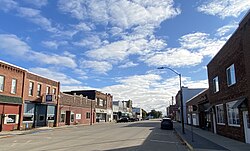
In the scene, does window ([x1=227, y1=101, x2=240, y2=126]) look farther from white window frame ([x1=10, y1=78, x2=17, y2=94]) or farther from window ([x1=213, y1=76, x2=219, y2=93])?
white window frame ([x1=10, y1=78, x2=17, y2=94])

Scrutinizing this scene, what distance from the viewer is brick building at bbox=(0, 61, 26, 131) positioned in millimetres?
29672

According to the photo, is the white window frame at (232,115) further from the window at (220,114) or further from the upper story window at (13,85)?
the upper story window at (13,85)

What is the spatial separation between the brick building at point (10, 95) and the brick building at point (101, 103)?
33530 millimetres

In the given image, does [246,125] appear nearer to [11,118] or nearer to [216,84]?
[216,84]

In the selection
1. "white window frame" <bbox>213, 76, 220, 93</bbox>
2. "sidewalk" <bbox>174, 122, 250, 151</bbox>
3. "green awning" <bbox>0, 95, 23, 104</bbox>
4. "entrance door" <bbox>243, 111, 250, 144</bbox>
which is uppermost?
"white window frame" <bbox>213, 76, 220, 93</bbox>

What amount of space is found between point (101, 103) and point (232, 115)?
178ft

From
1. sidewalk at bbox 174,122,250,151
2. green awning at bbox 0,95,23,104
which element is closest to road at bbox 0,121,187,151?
sidewalk at bbox 174,122,250,151

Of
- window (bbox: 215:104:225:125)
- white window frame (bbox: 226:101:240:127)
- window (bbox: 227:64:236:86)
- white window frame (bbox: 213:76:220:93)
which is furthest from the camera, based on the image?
white window frame (bbox: 213:76:220:93)

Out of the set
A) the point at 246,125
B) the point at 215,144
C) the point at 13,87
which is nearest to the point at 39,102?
the point at 13,87

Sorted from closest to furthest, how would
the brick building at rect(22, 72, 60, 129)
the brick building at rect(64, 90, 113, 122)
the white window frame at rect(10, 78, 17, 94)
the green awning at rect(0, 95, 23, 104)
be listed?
the green awning at rect(0, 95, 23, 104) < the white window frame at rect(10, 78, 17, 94) < the brick building at rect(22, 72, 60, 129) < the brick building at rect(64, 90, 113, 122)

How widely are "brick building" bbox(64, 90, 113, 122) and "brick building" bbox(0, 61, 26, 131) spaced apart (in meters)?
33.5

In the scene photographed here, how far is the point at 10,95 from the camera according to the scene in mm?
31078

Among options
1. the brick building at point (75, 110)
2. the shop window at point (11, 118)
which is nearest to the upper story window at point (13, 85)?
the shop window at point (11, 118)

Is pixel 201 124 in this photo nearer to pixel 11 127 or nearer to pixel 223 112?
pixel 223 112
